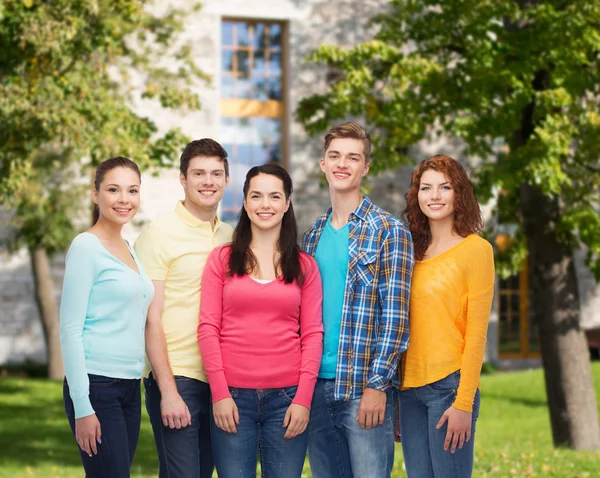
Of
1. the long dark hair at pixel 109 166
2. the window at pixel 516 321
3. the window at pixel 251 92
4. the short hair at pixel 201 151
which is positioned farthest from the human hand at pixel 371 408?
the window at pixel 516 321

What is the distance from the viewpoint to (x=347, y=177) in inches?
159

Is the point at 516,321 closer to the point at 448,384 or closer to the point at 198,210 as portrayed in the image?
the point at 448,384

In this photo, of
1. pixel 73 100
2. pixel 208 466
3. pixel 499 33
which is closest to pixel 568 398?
pixel 499 33

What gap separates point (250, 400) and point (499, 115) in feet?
23.6

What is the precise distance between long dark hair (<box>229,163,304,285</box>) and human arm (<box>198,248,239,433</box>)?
0.26 feet

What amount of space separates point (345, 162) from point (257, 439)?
122cm

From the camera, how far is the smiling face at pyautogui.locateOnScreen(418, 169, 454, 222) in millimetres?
4043

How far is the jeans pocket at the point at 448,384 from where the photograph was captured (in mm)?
3877

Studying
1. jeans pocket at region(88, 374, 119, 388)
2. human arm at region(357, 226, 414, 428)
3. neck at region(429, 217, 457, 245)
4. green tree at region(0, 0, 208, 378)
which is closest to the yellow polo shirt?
jeans pocket at region(88, 374, 119, 388)

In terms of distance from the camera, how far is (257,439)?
151 inches

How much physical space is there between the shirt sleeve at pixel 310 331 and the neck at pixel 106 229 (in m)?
0.78

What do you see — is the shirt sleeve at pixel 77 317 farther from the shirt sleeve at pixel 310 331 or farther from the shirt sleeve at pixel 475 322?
the shirt sleeve at pixel 475 322

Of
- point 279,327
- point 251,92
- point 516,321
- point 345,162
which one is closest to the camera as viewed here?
point 279,327

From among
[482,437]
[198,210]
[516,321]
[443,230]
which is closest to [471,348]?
[443,230]
